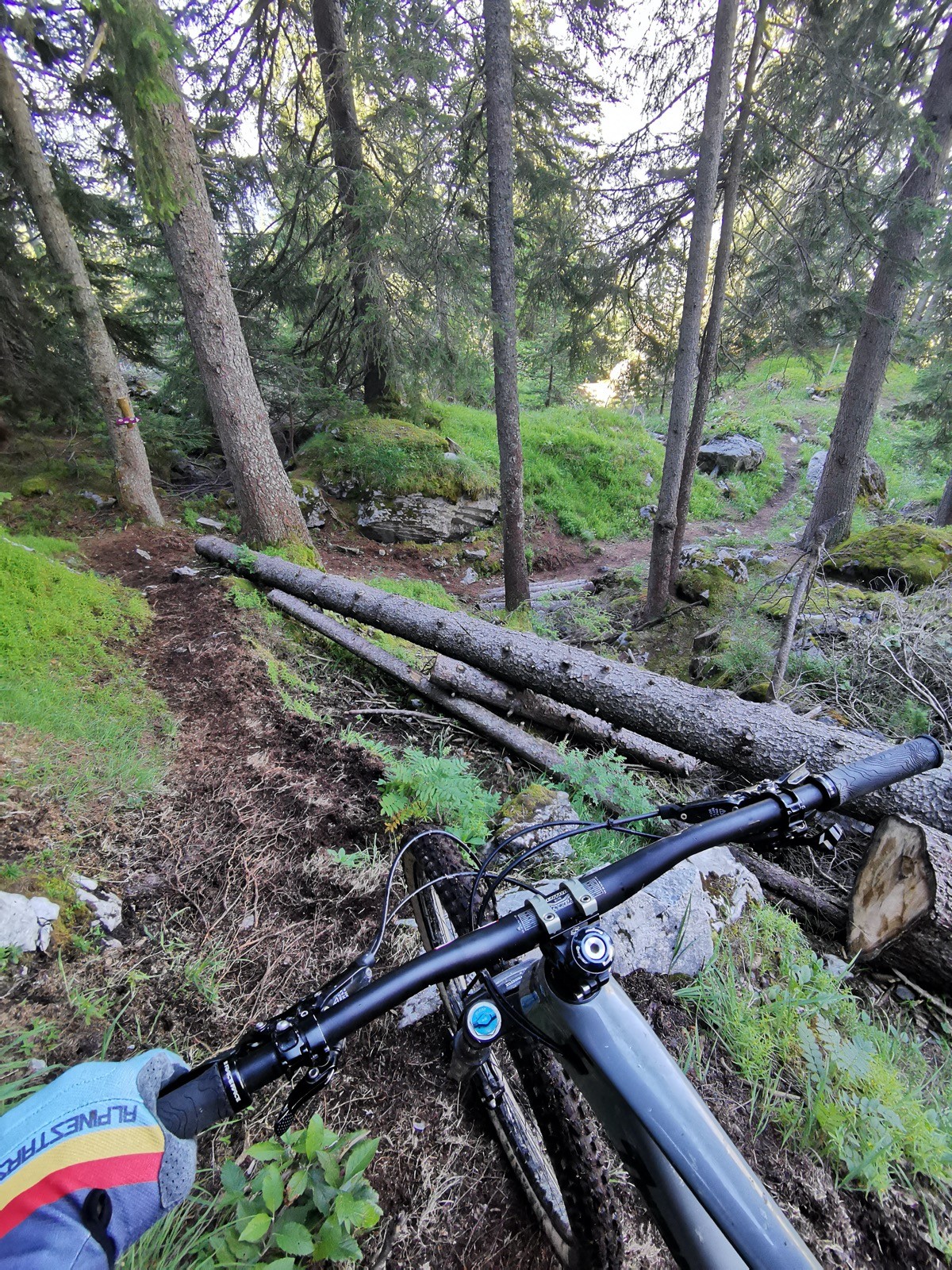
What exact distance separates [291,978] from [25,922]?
110 centimetres

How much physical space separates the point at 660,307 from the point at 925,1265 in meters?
10.6

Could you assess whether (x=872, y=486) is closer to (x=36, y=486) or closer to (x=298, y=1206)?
(x=298, y=1206)

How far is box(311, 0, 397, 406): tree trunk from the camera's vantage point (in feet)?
27.8

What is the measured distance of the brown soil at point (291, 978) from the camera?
1606 millimetres

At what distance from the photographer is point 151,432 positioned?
10.0 meters

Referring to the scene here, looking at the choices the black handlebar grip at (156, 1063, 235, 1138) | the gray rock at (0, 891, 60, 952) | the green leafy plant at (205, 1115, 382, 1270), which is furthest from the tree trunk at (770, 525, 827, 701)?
the gray rock at (0, 891, 60, 952)

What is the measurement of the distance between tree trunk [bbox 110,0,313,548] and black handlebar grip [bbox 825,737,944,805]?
22.2ft

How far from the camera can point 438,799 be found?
2.92 meters

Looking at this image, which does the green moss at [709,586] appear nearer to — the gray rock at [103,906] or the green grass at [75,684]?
the green grass at [75,684]

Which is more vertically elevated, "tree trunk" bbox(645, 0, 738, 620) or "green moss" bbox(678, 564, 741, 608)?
"tree trunk" bbox(645, 0, 738, 620)

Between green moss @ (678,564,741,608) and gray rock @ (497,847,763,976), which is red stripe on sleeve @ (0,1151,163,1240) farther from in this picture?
green moss @ (678,564,741,608)

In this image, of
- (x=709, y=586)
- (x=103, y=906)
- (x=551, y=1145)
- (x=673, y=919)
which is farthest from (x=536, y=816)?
(x=709, y=586)

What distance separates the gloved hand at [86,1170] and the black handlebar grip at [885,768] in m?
1.86

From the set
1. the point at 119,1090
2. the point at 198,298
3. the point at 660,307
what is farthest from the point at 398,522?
the point at 119,1090
